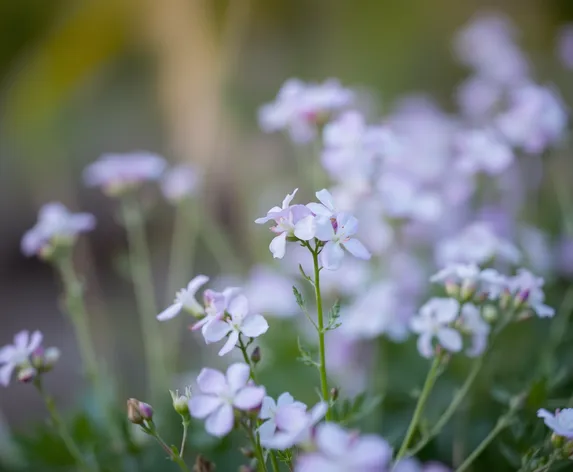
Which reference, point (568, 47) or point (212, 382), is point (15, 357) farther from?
point (568, 47)

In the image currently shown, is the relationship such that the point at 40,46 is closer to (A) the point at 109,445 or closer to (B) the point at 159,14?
(B) the point at 159,14

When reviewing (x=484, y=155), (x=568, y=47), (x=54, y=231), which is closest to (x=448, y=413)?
(x=484, y=155)

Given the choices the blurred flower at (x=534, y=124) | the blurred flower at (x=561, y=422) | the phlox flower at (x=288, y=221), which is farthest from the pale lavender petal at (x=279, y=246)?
the blurred flower at (x=534, y=124)

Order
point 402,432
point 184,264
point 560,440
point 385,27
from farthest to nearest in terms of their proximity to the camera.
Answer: point 385,27
point 184,264
point 402,432
point 560,440

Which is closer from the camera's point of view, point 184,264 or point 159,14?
point 159,14

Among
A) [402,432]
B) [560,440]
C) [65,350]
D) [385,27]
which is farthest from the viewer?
[385,27]

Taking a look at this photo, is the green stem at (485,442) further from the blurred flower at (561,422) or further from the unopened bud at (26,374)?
the unopened bud at (26,374)

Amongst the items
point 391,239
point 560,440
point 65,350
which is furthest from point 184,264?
point 560,440

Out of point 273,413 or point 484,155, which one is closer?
point 273,413
